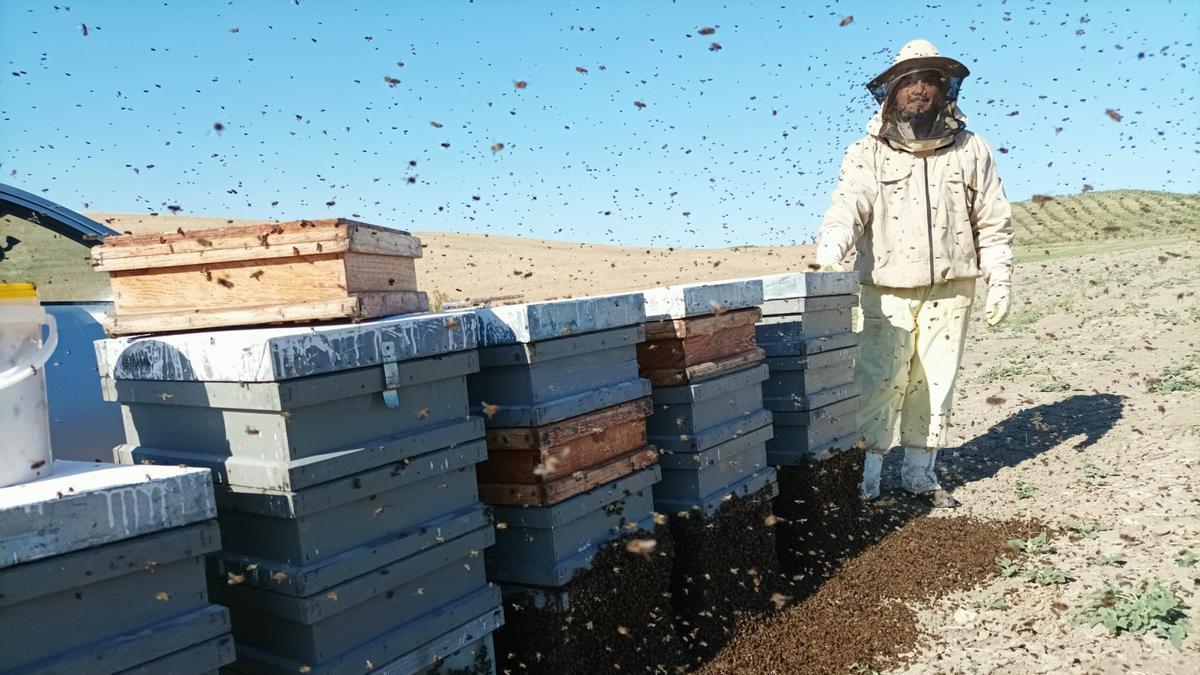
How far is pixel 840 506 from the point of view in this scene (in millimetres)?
5258

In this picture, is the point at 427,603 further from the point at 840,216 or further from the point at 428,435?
the point at 840,216

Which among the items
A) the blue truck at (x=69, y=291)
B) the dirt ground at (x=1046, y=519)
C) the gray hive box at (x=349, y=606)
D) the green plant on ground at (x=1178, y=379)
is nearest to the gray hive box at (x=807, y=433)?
the dirt ground at (x=1046, y=519)

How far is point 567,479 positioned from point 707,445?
2.98 feet

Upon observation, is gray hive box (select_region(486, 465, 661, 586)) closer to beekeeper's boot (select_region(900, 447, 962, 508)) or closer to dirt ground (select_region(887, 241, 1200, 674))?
dirt ground (select_region(887, 241, 1200, 674))

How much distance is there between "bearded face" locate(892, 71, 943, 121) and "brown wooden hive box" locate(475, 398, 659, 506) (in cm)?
346

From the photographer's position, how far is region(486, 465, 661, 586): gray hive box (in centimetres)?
332

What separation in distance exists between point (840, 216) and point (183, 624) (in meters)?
4.81

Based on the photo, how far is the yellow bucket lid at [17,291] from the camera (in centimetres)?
233

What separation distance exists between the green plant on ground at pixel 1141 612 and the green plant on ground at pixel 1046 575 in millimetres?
353

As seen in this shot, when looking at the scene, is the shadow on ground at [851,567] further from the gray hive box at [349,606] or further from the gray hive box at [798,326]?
the gray hive box at [349,606]

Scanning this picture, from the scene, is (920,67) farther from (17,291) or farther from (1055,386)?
(17,291)

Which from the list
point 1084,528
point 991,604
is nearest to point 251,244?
point 991,604

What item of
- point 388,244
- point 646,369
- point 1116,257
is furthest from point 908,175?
point 1116,257

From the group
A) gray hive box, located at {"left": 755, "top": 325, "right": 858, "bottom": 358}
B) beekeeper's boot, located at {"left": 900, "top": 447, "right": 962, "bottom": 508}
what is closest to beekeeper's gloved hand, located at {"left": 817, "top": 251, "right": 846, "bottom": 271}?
gray hive box, located at {"left": 755, "top": 325, "right": 858, "bottom": 358}
